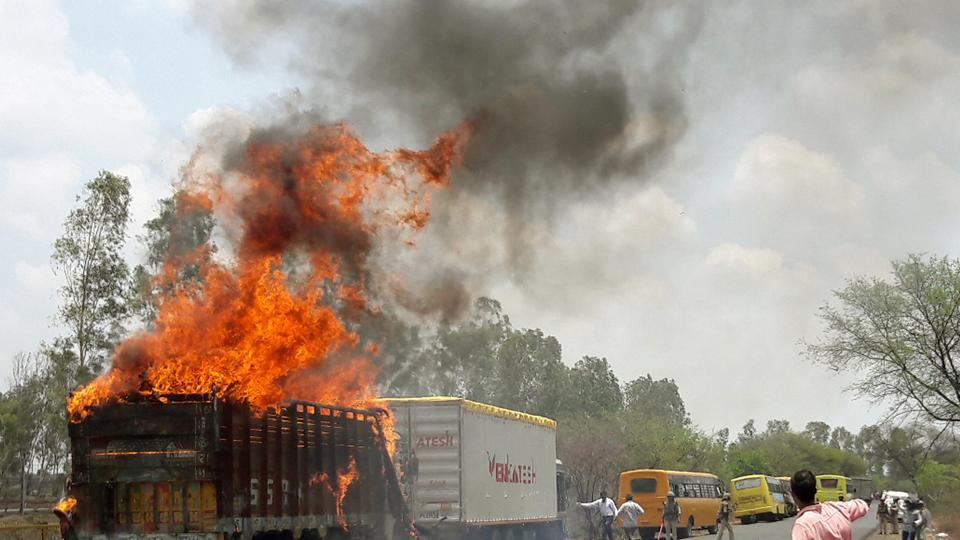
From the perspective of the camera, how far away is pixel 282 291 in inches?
674

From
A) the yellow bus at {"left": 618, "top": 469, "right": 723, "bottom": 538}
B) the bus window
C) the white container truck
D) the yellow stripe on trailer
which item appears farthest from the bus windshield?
the white container truck

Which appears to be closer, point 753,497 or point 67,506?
point 67,506

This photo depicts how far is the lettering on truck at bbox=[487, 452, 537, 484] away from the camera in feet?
79.6

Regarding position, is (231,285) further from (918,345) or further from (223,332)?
(918,345)

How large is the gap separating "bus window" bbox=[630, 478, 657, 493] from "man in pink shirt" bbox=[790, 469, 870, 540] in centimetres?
3582

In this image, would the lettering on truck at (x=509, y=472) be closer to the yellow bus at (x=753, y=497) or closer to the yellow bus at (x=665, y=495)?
the yellow bus at (x=665, y=495)

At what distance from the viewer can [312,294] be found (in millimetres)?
17906

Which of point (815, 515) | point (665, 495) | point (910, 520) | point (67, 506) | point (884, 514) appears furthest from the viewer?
point (884, 514)

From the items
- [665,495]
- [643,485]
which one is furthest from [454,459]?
[643,485]

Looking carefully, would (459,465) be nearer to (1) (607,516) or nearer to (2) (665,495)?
(1) (607,516)

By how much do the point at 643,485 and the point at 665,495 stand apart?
3.36ft

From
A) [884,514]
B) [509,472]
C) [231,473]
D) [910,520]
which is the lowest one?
[884,514]

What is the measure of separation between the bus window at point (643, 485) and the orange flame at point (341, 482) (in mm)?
26612

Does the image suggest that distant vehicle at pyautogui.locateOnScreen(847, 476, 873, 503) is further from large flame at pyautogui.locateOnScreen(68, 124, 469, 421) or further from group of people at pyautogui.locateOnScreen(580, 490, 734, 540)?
large flame at pyautogui.locateOnScreen(68, 124, 469, 421)
